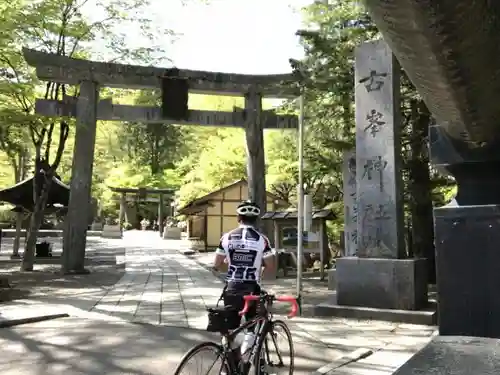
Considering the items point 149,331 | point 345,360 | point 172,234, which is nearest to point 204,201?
point 172,234

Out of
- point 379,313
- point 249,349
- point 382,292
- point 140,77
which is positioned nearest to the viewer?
point 249,349

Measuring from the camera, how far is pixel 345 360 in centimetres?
534

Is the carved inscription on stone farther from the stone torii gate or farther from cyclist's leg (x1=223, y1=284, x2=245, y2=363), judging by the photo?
cyclist's leg (x1=223, y1=284, x2=245, y2=363)

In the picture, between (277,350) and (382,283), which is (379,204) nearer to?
(382,283)

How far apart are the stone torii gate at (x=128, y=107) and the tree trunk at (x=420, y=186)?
123 inches

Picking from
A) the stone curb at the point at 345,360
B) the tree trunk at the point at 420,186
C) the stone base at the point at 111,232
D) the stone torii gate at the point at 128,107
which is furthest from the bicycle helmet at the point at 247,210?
the stone base at the point at 111,232

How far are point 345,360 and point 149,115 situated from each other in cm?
1134

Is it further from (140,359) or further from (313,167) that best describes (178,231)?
(140,359)

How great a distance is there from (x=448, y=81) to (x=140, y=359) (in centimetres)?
461

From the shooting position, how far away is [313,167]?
507 inches

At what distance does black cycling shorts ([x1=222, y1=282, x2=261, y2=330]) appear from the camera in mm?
3891

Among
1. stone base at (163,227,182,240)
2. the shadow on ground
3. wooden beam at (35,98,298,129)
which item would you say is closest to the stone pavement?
the shadow on ground

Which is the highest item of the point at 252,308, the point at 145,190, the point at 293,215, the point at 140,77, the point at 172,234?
Answer: the point at 140,77

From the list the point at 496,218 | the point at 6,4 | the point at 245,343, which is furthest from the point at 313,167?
the point at 496,218
